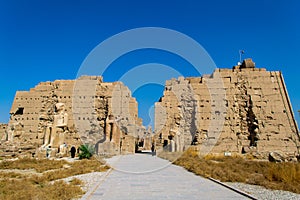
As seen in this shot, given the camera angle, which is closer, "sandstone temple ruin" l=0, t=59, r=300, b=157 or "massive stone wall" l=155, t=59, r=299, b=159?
"sandstone temple ruin" l=0, t=59, r=300, b=157

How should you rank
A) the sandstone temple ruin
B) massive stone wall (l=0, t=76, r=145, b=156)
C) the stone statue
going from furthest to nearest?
massive stone wall (l=0, t=76, r=145, b=156)
the sandstone temple ruin
the stone statue

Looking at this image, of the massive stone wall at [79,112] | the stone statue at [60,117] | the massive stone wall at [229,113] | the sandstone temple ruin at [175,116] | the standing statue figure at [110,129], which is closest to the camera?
the stone statue at [60,117]

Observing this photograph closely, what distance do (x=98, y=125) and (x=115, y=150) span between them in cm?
390

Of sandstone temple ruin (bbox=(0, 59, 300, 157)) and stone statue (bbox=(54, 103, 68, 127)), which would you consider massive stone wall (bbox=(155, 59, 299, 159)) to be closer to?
sandstone temple ruin (bbox=(0, 59, 300, 157))

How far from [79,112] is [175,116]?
367 inches

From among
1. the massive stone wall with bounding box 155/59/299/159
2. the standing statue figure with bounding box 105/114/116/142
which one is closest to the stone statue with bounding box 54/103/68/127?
the standing statue figure with bounding box 105/114/116/142

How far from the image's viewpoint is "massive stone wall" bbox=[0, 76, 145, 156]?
875 inches

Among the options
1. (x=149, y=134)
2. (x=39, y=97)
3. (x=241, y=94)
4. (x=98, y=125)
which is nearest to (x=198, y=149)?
(x=241, y=94)

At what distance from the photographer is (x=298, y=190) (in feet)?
19.9

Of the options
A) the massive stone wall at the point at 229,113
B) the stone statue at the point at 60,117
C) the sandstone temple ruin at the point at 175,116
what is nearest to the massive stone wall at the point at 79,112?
the sandstone temple ruin at the point at 175,116

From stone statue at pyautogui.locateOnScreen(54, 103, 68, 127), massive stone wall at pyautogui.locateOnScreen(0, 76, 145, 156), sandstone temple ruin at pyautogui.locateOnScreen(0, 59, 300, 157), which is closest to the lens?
stone statue at pyautogui.locateOnScreen(54, 103, 68, 127)

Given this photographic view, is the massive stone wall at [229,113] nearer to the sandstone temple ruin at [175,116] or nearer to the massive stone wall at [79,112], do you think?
the sandstone temple ruin at [175,116]

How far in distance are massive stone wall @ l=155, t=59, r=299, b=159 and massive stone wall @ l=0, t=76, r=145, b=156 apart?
3626 mm

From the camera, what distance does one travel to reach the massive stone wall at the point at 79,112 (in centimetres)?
2222
